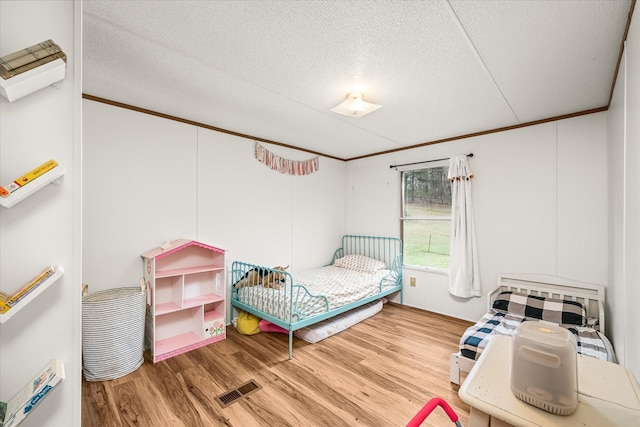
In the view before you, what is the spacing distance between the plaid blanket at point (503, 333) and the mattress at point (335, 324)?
4.38 feet

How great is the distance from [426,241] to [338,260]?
1380 mm

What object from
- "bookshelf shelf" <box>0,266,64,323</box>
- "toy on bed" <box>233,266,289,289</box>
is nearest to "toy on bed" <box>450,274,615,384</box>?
"toy on bed" <box>233,266,289,289</box>

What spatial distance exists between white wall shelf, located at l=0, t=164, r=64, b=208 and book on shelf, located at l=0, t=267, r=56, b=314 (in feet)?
0.78

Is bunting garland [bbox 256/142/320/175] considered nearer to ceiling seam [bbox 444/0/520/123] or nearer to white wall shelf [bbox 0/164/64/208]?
ceiling seam [bbox 444/0/520/123]

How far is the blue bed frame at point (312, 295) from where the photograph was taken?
8.61 feet

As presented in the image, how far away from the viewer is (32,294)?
0.80 meters

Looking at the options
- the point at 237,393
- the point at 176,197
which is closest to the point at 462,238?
the point at 237,393

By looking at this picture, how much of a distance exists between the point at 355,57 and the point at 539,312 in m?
2.78

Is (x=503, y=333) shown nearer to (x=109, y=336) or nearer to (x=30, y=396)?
(x=30, y=396)

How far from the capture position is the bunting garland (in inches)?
140

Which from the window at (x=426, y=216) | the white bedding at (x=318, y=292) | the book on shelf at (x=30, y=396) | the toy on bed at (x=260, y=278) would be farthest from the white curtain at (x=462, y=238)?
the book on shelf at (x=30, y=396)

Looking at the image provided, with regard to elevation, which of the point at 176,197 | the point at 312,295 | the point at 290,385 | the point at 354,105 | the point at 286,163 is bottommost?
the point at 290,385

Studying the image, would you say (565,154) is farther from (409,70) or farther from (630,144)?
(409,70)

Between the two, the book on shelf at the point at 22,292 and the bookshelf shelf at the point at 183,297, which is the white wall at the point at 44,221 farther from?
the bookshelf shelf at the point at 183,297
